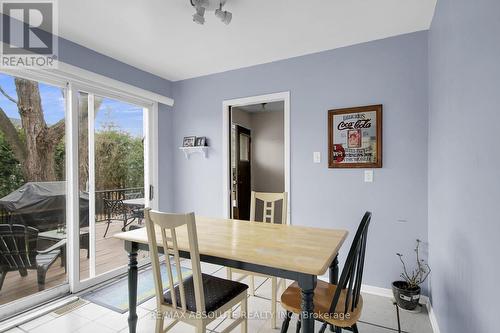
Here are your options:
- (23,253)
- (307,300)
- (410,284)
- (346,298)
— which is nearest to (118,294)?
(23,253)

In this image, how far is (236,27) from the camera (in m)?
2.36

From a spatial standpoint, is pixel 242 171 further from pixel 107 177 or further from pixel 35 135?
pixel 35 135

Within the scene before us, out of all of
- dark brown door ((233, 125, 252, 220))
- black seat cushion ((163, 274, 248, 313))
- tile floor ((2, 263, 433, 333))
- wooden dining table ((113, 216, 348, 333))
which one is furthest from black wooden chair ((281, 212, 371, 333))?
dark brown door ((233, 125, 252, 220))

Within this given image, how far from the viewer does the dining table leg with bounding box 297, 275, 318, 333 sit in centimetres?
125

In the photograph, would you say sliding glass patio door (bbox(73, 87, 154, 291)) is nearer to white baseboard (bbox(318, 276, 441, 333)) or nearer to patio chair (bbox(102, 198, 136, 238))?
patio chair (bbox(102, 198, 136, 238))

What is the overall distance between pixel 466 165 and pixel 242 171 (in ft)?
12.5

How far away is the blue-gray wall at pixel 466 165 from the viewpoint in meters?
0.96

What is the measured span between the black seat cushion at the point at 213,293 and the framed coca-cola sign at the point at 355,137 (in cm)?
168

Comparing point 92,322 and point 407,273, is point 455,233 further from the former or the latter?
point 92,322

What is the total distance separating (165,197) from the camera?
372 centimetres

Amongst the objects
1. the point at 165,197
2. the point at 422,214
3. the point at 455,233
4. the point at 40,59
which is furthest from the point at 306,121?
the point at 40,59

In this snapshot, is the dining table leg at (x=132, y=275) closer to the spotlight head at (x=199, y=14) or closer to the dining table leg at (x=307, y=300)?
the dining table leg at (x=307, y=300)

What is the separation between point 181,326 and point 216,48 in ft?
8.63

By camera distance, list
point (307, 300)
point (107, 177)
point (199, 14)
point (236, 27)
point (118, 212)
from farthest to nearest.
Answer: point (118, 212) < point (107, 177) < point (236, 27) < point (199, 14) < point (307, 300)
